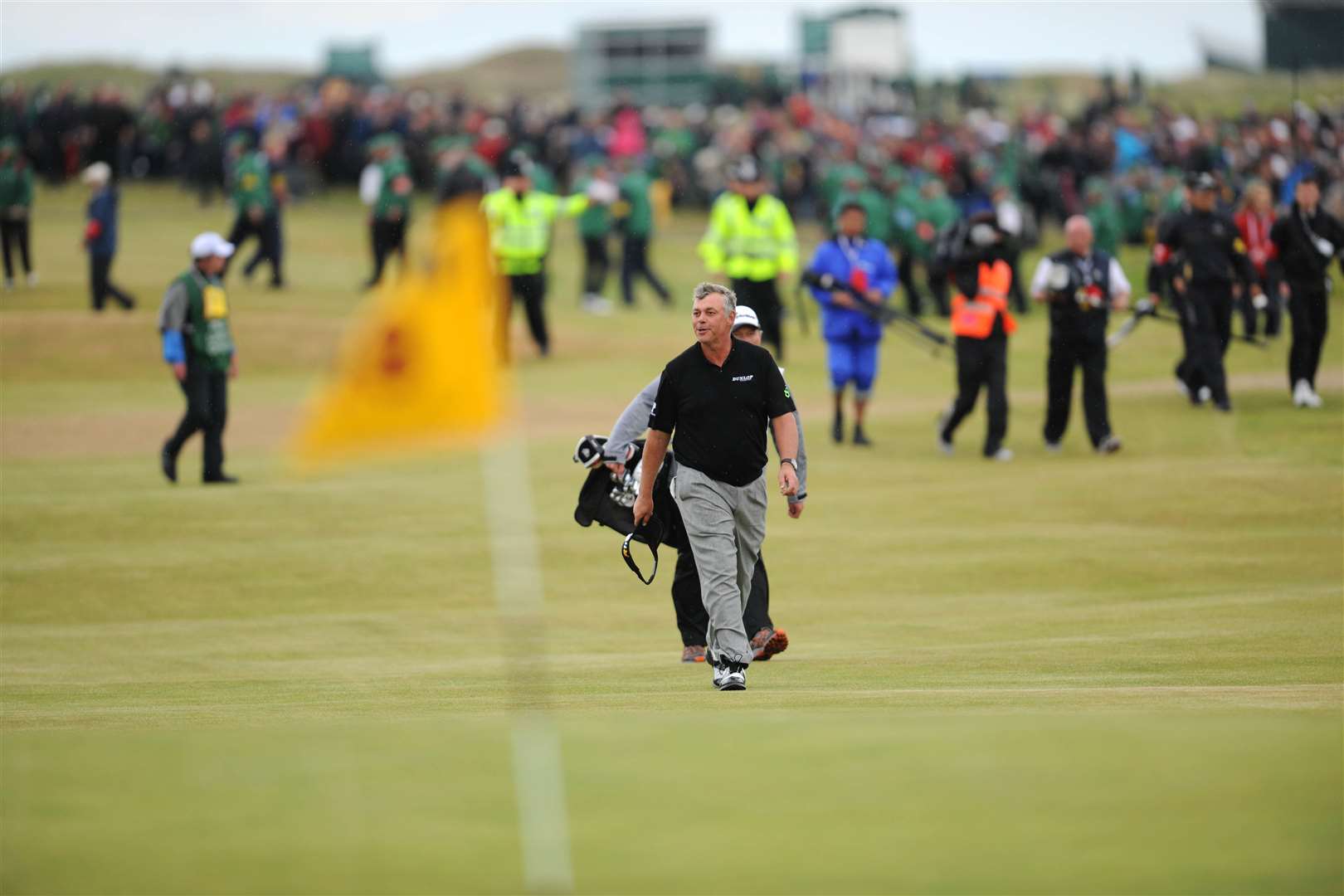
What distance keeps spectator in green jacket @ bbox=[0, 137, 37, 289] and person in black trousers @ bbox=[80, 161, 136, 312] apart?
8.34 ft

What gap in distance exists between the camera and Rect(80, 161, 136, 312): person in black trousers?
25.2 m

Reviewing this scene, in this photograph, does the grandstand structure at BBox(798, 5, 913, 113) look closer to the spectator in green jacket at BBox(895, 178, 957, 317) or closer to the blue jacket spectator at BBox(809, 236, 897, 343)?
the spectator in green jacket at BBox(895, 178, 957, 317)

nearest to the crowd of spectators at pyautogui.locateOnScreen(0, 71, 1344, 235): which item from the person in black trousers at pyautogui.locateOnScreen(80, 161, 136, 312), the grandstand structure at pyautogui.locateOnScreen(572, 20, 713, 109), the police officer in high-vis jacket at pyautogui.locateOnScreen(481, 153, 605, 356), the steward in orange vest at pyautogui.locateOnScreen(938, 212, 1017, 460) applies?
the grandstand structure at pyautogui.locateOnScreen(572, 20, 713, 109)

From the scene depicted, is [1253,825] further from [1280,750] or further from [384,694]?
[384,694]

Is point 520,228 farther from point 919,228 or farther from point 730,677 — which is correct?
point 730,677

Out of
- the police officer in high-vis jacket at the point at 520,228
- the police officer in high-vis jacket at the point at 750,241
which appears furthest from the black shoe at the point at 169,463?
the police officer in high-vis jacket at the point at 520,228

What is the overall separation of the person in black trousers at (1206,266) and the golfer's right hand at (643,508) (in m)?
10.7

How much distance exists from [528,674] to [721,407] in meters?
1.90

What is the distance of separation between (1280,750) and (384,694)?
436 centimetres

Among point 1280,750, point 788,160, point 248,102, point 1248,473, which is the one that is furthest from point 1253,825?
point 248,102

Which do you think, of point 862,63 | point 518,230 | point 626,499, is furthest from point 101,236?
point 862,63

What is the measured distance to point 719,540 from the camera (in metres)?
8.94

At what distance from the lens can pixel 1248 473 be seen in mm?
16375

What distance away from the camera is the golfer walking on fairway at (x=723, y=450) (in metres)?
8.87
